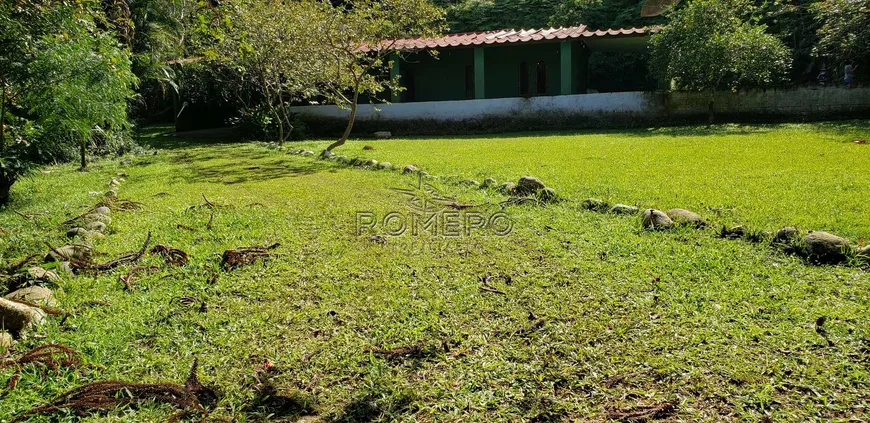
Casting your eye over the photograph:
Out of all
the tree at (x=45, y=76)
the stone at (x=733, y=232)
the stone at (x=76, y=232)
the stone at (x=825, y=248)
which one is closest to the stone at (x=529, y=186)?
the stone at (x=733, y=232)

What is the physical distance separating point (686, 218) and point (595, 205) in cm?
95

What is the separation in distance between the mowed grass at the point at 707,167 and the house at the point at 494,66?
6.35 meters

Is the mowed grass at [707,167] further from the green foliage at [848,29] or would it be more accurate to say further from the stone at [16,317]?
the stone at [16,317]

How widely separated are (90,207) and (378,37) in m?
6.31

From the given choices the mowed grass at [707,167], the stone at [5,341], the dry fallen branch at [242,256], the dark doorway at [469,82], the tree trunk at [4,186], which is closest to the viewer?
the stone at [5,341]

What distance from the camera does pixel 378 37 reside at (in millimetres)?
10625

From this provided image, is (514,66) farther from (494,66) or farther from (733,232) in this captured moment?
(733,232)

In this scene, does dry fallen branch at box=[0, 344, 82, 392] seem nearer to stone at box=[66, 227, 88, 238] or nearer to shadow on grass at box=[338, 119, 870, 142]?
stone at box=[66, 227, 88, 238]

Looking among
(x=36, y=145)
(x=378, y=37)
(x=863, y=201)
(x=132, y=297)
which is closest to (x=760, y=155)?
(x=863, y=201)

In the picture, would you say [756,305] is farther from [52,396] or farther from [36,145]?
[36,145]

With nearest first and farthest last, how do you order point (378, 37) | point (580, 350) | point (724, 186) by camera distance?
point (580, 350), point (724, 186), point (378, 37)

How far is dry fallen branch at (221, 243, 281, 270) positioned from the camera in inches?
158

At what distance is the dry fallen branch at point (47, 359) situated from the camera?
253 cm
